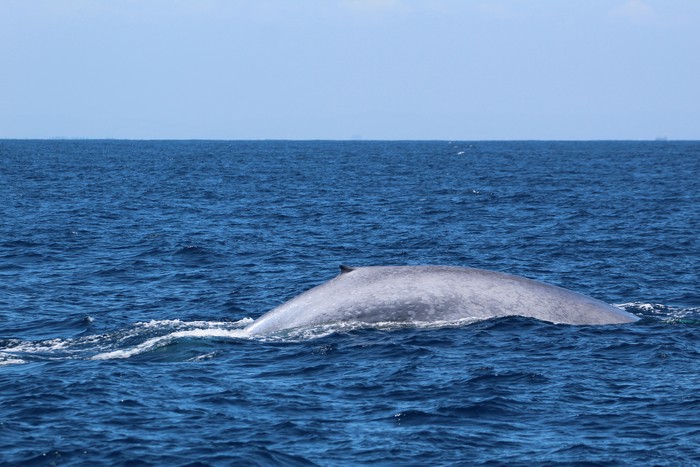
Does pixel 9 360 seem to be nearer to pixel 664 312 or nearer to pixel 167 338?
pixel 167 338

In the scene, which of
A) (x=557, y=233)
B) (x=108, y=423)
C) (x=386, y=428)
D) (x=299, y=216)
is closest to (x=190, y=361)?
(x=108, y=423)

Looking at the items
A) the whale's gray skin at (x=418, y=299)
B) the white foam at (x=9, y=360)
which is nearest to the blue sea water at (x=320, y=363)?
the white foam at (x=9, y=360)

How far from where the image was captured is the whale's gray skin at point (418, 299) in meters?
21.8

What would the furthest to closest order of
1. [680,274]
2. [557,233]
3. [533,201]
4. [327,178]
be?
[327,178], [533,201], [557,233], [680,274]

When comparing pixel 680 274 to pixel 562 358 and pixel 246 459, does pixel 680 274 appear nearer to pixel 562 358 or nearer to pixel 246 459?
pixel 562 358

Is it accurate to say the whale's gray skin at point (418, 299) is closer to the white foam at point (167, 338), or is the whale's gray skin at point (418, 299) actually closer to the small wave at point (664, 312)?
the white foam at point (167, 338)

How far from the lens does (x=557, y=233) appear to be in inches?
1852

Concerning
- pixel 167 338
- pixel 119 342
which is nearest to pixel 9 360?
pixel 119 342

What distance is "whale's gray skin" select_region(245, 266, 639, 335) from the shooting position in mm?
21797

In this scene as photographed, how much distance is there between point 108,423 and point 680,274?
22374mm

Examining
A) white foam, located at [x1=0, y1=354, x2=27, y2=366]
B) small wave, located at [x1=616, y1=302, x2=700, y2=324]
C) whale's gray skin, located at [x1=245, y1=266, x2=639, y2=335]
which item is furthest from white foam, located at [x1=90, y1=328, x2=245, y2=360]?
small wave, located at [x1=616, y1=302, x2=700, y2=324]

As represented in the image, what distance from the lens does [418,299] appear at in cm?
2189

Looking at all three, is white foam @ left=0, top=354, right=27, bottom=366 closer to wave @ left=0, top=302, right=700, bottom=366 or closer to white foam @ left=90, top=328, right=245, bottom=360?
wave @ left=0, top=302, right=700, bottom=366

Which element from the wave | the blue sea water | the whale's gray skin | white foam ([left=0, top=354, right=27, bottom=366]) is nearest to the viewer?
the blue sea water
